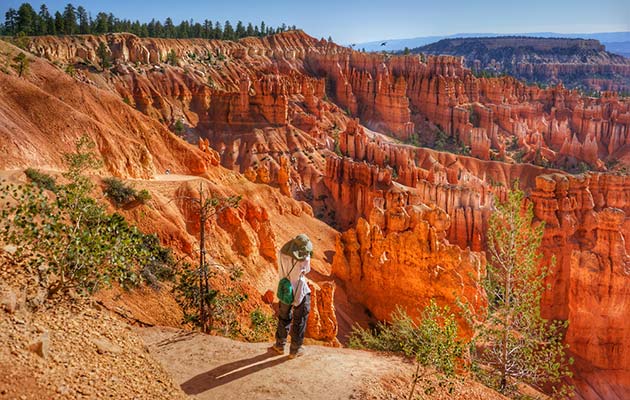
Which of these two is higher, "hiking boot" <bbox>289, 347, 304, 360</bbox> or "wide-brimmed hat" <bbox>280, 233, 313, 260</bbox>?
"wide-brimmed hat" <bbox>280, 233, 313, 260</bbox>

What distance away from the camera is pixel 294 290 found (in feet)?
35.3

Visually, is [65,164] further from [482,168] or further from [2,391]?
[482,168]

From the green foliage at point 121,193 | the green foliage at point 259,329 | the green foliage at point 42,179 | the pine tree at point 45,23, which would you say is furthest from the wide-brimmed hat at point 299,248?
the pine tree at point 45,23

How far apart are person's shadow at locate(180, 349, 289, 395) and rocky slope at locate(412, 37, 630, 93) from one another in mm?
149808

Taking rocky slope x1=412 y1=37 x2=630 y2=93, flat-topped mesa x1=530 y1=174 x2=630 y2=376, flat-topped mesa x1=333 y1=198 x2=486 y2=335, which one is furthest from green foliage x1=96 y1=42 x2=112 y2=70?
rocky slope x1=412 y1=37 x2=630 y2=93

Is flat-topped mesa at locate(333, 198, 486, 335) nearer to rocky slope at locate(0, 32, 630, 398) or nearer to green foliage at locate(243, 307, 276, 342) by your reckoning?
rocky slope at locate(0, 32, 630, 398)

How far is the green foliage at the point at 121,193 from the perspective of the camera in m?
19.4

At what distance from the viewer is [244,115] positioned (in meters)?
61.7

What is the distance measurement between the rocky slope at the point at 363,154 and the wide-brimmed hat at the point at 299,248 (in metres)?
10.1

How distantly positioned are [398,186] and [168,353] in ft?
121

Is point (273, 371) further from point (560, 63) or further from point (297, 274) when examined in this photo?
point (560, 63)

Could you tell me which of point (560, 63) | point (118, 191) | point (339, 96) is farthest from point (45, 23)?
point (560, 63)

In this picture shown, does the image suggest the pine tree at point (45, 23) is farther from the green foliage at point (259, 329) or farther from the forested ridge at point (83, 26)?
the green foliage at point (259, 329)

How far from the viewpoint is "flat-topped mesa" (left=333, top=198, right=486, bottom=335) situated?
68.6 feet
